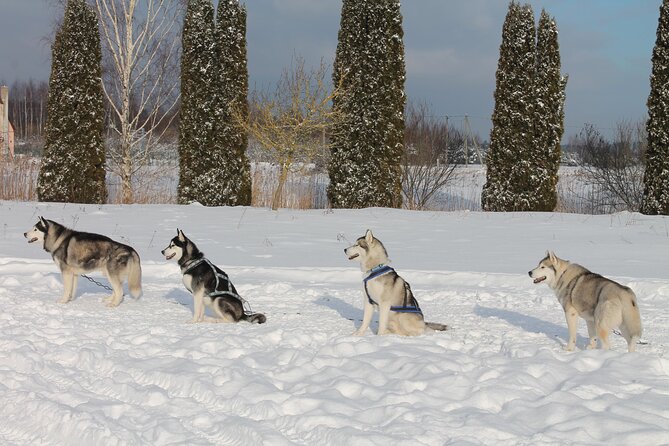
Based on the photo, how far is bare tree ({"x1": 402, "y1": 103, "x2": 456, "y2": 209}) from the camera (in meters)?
27.5

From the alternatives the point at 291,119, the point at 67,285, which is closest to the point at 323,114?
the point at 291,119

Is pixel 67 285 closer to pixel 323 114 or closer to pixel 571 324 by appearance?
pixel 571 324

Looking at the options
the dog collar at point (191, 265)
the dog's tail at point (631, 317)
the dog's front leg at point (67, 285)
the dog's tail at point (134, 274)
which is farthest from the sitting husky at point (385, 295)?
the dog's front leg at point (67, 285)

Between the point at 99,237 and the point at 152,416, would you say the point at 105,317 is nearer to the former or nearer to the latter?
the point at 99,237

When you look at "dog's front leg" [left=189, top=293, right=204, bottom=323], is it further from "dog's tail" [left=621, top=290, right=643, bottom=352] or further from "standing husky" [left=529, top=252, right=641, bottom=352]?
"dog's tail" [left=621, top=290, right=643, bottom=352]

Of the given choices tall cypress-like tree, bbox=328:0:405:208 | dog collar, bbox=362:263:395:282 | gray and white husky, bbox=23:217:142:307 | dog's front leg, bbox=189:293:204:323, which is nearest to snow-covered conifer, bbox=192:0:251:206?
tall cypress-like tree, bbox=328:0:405:208

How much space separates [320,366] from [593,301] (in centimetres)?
268

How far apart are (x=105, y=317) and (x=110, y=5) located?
2200cm

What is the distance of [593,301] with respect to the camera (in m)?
6.45

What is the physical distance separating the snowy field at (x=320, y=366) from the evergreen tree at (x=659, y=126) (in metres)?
9.52

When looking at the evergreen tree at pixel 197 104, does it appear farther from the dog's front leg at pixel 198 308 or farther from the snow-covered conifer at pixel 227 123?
the dog's front leg at pixel 198 308

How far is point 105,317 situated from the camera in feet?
27.1

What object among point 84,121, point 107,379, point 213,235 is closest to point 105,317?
point 107,379

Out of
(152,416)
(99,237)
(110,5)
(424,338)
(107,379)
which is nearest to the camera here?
(152,416)
